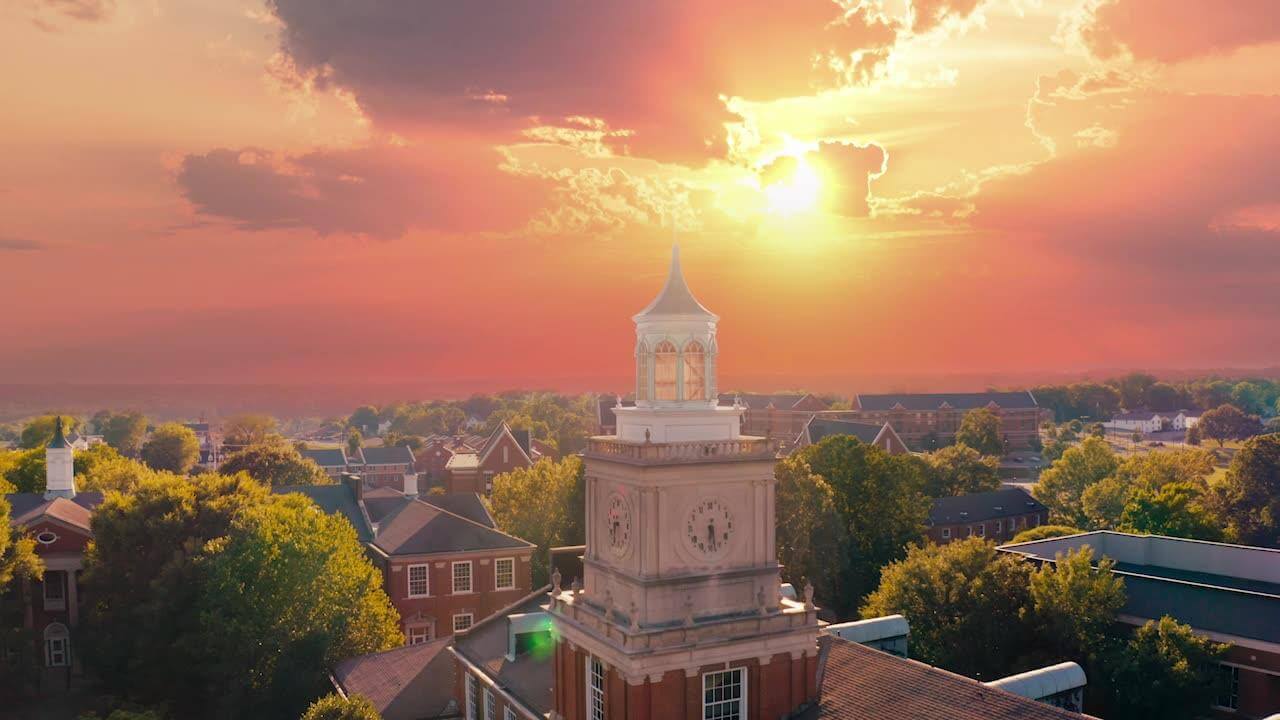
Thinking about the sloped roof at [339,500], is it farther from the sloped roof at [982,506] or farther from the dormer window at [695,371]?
the sloped roof at [982,506]

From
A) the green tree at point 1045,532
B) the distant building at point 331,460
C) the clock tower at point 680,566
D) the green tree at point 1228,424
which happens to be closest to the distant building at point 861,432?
the green tree at point 1045,532

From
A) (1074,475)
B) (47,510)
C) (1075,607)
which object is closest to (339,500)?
(47,510)

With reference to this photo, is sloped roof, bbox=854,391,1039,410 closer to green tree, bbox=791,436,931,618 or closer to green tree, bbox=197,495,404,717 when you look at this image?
green tree, bbox=791,436,931,618

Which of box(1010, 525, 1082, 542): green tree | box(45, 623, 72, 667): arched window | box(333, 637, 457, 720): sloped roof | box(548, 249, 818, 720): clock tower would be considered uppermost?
box(548, 249, 818, 720): clock tower

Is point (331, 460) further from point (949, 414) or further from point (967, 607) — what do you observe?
point (967, 607)

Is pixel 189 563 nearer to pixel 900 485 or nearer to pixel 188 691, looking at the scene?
pixel 188 691

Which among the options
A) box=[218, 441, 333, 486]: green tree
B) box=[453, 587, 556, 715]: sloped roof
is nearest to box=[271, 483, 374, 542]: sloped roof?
box=[453, 587, 556, 715]: sloped roof
